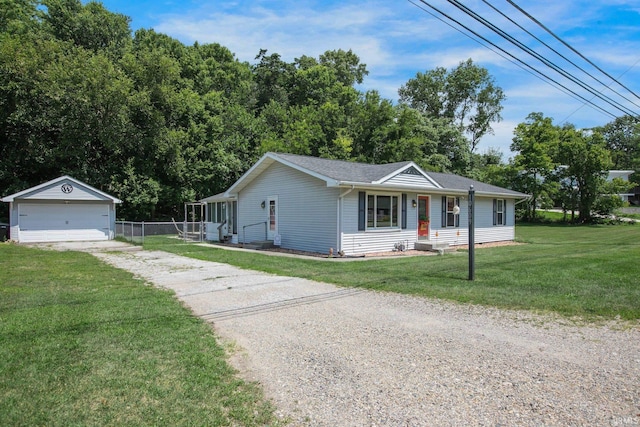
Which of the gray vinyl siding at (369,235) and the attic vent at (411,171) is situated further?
the attic vent at (411,171)

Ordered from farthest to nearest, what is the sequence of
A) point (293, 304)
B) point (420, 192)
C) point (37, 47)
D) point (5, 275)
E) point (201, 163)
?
point (201, 163) → point (37, 47) → point (420, 192) → point (5, 275) → point (293, 304)

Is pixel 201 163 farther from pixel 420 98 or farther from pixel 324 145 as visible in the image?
pixel 420 98

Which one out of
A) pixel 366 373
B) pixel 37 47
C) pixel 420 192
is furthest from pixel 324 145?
pixel 366 373

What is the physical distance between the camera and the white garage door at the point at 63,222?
2227 centimetres

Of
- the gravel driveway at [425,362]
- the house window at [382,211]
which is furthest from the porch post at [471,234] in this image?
the house window at [382,211]

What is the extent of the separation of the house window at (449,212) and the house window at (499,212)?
322 cm

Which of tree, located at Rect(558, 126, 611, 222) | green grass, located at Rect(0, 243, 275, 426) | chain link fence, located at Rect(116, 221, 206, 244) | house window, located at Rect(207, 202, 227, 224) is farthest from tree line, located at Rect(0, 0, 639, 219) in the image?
green grass, located at Rect(0, 243, 275, 426)

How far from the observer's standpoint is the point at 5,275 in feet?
32.8

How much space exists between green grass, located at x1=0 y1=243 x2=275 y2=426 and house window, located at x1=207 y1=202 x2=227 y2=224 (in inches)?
621

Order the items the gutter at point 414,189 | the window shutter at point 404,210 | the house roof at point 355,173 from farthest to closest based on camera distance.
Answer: the window shutter at point 404,210, the house roof at point 355,173, the gutter at point 414,189

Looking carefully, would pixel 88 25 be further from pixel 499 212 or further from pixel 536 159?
pixel 536 159

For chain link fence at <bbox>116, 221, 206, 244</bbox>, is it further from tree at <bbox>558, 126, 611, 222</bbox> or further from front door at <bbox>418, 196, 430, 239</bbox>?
tree at <bbox>558, 126, 611, 222</bbox>

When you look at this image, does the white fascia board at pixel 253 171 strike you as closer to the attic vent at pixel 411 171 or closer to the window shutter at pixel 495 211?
the attic vent at pixel 411 171

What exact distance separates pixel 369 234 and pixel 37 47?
26.2 meters
